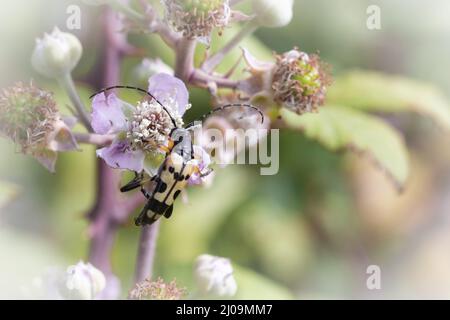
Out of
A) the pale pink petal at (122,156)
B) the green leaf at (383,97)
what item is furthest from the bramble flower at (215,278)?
the green leaf at (383,97)

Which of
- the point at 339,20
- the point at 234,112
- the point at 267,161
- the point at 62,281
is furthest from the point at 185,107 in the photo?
the point at 339,20

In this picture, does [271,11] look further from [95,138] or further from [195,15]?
[95,138]

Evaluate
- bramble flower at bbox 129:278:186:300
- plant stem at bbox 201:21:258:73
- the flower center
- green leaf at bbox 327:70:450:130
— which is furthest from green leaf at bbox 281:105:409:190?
bramble flower at bbox 129:278:186:300

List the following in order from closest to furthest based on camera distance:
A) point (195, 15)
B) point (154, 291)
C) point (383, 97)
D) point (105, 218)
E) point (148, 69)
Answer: point (195, 15)
point (154, 291)
point (148, 69)
point (105, 218)
point (383, 97)

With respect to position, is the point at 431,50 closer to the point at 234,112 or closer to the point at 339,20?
the point at 339,20

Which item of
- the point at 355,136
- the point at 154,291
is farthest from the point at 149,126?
the point at 355,136

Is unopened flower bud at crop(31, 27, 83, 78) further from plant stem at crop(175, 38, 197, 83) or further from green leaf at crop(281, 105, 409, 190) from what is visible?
green leaf at crop(281, 105, 409, 190)
